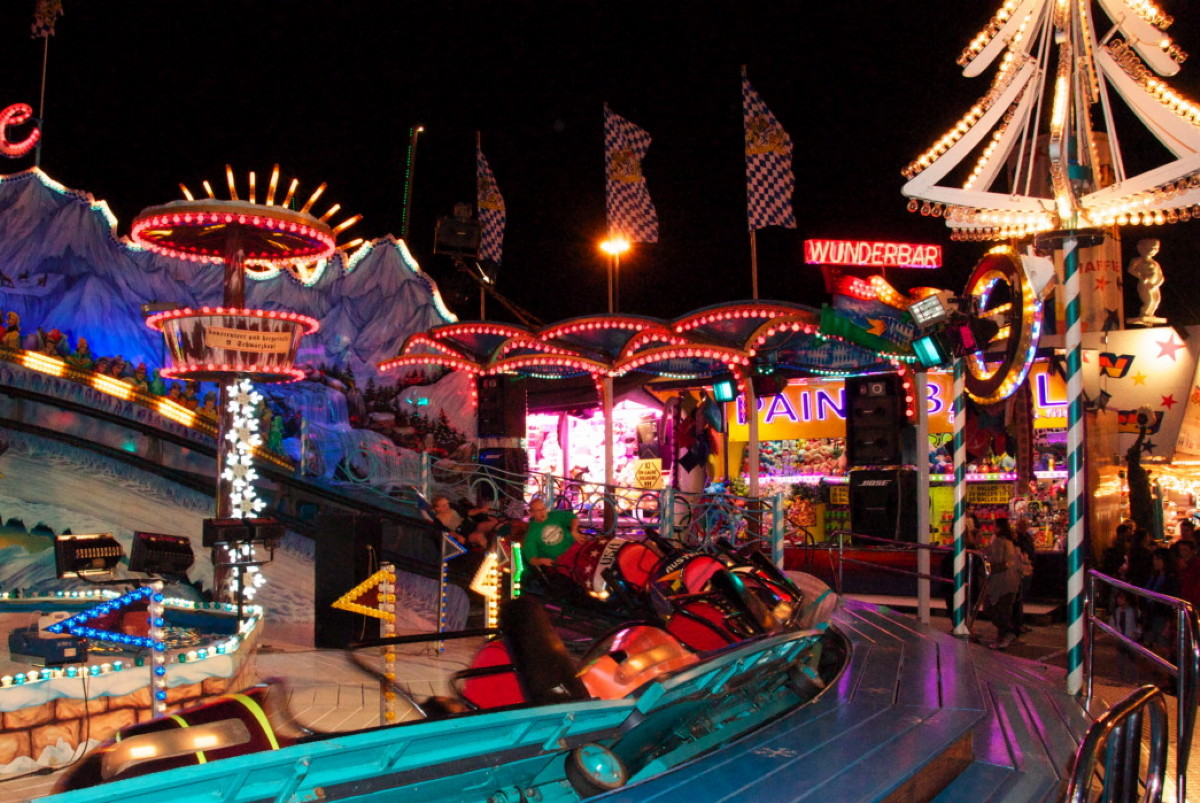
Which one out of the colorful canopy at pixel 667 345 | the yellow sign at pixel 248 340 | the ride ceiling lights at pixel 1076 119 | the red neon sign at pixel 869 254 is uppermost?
the red neon sign at pixel 869 254

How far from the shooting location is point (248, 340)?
870 centimetres

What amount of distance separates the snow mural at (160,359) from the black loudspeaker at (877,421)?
6591 mm

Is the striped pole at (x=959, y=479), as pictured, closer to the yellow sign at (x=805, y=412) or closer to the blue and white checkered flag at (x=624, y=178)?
the blue and white checkered flag at (x=624, y=178)

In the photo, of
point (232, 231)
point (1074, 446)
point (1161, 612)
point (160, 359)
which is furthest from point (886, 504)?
point (160, 359)

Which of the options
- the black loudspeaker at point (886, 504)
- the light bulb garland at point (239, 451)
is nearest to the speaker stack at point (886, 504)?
the black loudspeaker at point (886, 504)

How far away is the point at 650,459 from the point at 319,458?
24.3ft

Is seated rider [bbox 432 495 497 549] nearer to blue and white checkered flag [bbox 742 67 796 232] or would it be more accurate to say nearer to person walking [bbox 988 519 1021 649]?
person walking [bbox 988 519 1021 649]

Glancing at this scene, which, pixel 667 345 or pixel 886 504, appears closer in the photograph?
pixel 886 504

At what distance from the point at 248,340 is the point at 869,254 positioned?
9.57 m

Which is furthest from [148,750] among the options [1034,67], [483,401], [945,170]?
[483,401]

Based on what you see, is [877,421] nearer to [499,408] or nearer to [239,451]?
[499,408]

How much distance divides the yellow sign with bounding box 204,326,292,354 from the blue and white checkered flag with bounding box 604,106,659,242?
24.4 ft

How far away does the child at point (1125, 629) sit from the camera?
706 centimetres

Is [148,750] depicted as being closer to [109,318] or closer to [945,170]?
[945,170]
